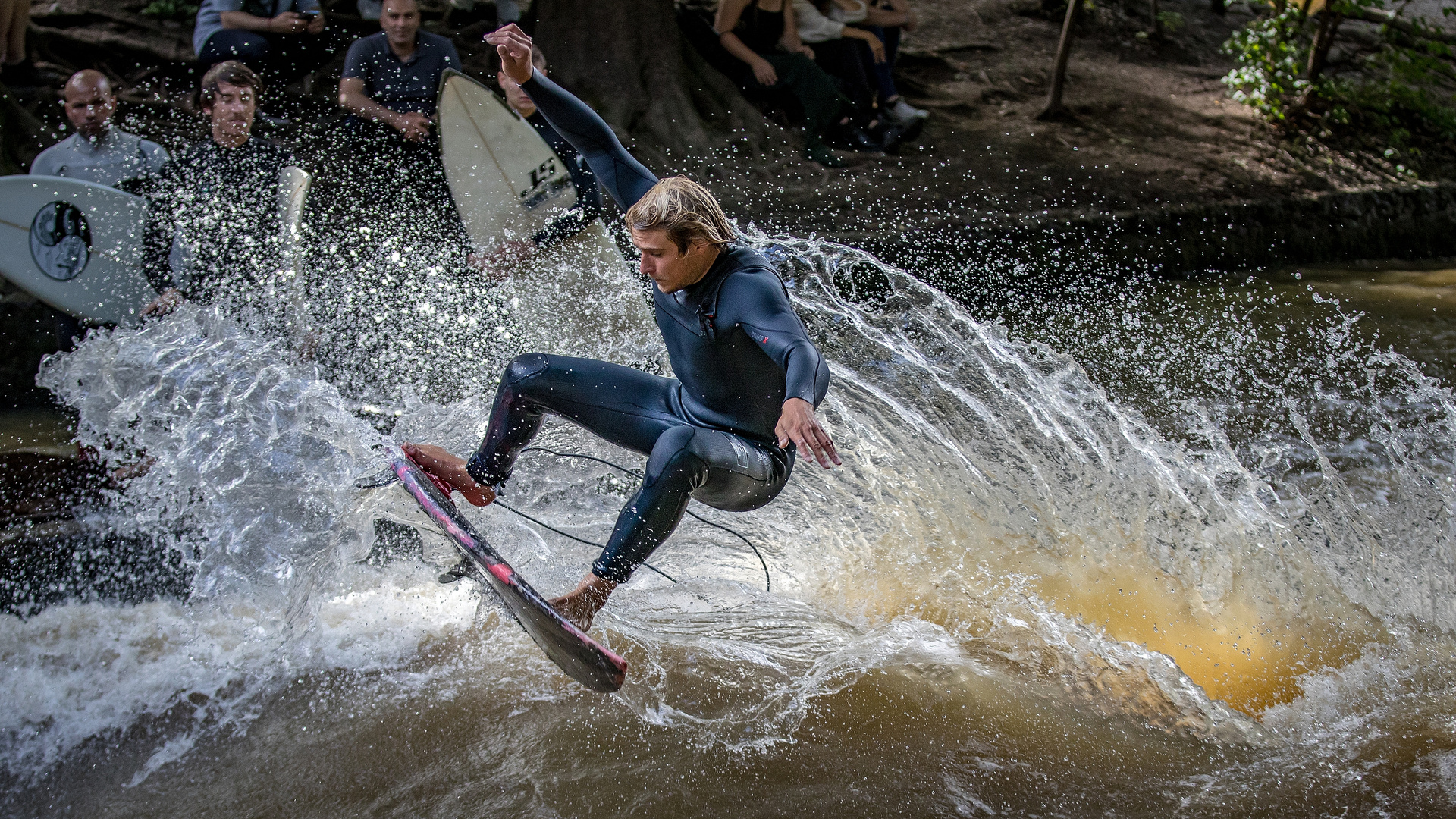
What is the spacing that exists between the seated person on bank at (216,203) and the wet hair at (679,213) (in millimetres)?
2565

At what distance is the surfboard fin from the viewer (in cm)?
308

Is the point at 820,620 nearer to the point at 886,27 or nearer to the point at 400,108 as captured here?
the point at 400,108

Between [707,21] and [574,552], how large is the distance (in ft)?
21.2

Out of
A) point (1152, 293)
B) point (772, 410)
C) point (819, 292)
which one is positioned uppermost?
point (772, 410)

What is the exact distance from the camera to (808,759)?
8.55ft

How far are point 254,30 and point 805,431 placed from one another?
18.2 feet

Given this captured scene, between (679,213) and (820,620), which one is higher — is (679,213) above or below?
above

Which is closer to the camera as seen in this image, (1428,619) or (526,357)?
(526,357)

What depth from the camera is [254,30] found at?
242 inches

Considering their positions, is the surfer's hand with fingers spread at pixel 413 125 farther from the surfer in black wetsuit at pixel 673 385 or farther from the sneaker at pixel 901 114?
the sneaker at pixel 901 114

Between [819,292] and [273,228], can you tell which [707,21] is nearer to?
[819,292]

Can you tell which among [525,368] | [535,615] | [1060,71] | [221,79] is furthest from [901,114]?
[535,615]

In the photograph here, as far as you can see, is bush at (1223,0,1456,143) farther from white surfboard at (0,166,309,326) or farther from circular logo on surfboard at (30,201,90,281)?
circular logo on surfboard at (30,201,90,281)

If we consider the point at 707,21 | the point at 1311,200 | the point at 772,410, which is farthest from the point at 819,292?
the point at 1311,200
